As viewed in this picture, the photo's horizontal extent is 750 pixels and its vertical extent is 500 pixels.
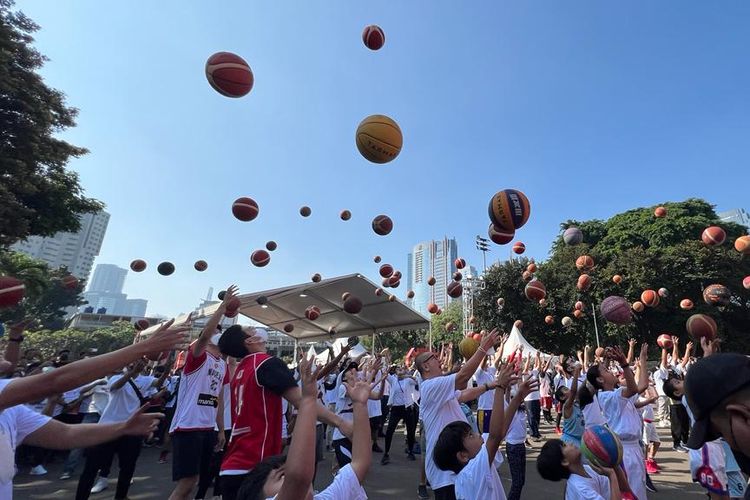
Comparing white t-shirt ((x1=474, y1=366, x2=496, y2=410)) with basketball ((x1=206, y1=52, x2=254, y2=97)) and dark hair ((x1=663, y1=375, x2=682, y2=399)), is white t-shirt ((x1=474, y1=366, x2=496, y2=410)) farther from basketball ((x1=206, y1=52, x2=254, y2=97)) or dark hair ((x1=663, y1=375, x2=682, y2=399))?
basketball ((x1=206, y1=52, x2=254, y2=97))

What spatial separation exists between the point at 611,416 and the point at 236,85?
8257mm

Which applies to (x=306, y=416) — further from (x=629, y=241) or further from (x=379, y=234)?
(x=629, y=241)

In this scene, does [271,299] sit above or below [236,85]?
below

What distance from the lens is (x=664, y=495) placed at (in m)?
7.36

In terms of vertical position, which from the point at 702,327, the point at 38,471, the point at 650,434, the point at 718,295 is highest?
the point at 718,295

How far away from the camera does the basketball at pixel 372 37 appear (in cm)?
855

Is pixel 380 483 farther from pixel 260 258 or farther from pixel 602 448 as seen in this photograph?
pixel 260 258

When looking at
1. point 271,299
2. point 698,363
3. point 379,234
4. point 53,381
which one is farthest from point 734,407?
point 271,299

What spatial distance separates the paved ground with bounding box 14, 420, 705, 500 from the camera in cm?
711

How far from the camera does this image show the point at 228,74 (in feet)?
24.0

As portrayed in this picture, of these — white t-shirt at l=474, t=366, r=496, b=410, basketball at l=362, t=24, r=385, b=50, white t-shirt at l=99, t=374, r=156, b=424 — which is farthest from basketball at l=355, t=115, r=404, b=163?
white t-shirt at l=99, t=374, r=156, b=424

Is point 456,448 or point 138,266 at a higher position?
point 138,266

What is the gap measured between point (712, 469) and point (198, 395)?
266 inches

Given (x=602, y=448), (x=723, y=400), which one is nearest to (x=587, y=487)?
(x=602, y=448)
